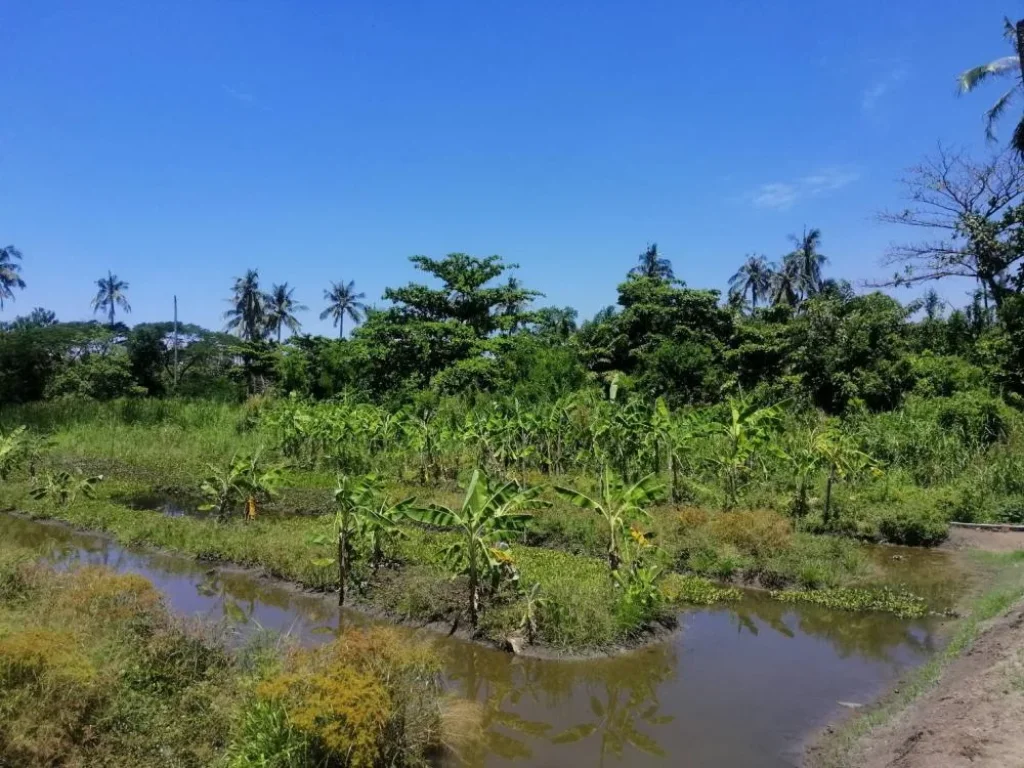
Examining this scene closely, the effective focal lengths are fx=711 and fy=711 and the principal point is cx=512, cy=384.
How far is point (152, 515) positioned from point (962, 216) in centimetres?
2540

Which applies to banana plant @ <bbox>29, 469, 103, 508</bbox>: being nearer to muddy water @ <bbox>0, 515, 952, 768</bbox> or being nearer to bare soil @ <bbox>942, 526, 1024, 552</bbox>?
muddy water @ <bbox>0, 515, 952, 768</bbox>

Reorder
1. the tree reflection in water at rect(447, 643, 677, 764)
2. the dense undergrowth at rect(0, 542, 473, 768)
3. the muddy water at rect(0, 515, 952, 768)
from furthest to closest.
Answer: the tree reflection in water at rect(447, 643, 677, 764) → the muddy water at rect(0, 515, 952, 768) → the dense undergrowth at rect(0, 542, 473, 768)

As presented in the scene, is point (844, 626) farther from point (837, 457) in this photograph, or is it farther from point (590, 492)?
point (590, 492)

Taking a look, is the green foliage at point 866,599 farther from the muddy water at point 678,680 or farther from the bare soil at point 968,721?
the bare soil at point 968,721

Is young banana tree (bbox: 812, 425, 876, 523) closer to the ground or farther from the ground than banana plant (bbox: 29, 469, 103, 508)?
farther from the ground

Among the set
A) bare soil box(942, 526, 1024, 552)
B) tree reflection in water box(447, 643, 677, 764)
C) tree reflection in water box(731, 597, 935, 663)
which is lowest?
tree reflection in water box(447, 643, 677, 764)

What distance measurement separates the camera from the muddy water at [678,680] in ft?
19.9

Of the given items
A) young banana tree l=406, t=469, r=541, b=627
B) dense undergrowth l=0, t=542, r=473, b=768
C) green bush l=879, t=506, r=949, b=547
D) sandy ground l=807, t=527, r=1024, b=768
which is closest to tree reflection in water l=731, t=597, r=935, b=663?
sandy ground l=807, t=527, r=1024, b=768

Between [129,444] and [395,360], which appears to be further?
[395,360]

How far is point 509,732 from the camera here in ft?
20.7

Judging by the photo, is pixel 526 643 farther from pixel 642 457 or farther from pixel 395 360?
pixel 395 360

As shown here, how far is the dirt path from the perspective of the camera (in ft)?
14.3

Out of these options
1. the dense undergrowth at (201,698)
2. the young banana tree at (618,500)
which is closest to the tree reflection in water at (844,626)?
→ the young banana tree at (618,500)

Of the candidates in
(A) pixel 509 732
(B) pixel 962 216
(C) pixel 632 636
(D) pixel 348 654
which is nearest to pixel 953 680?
(C) pixel 632 636
